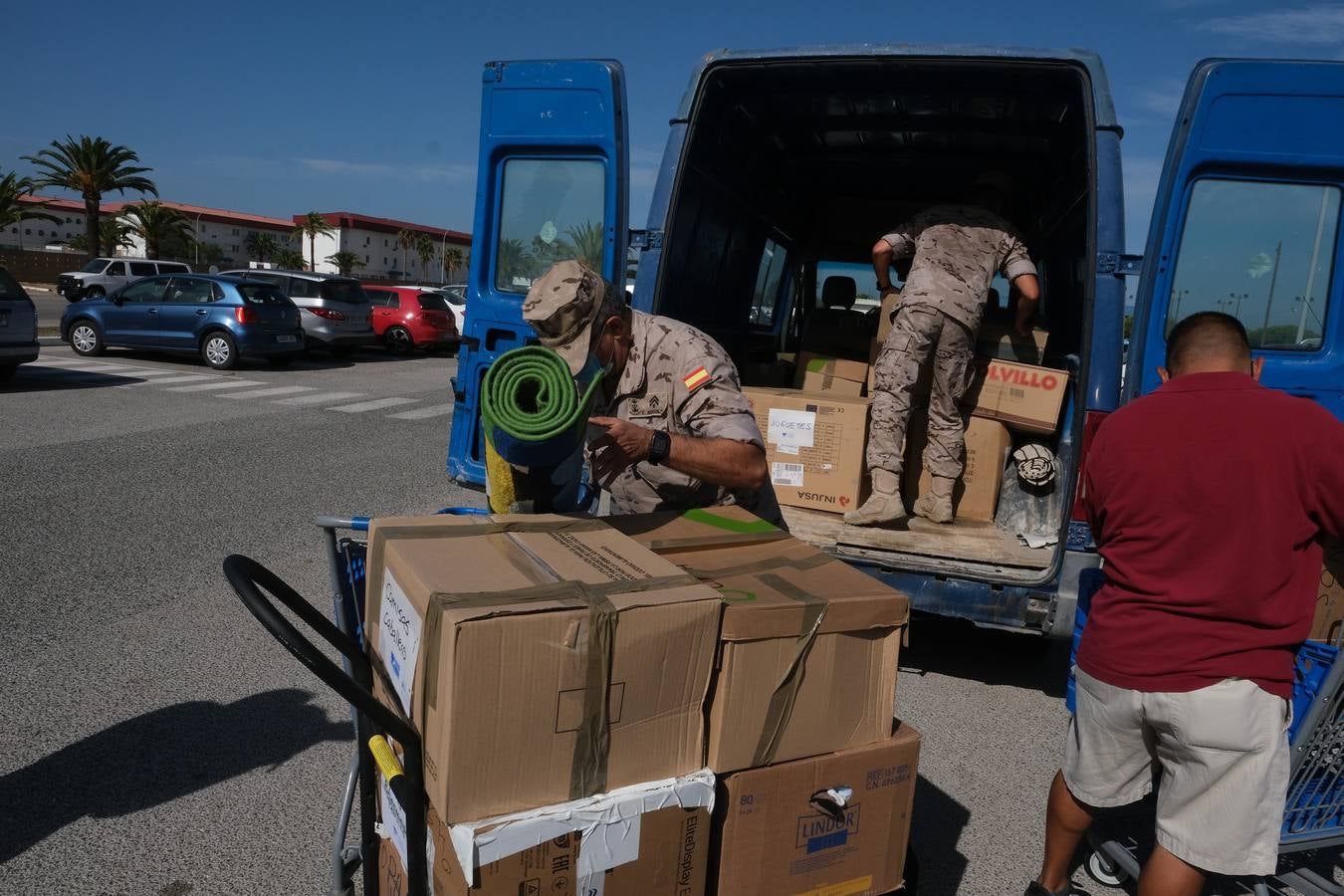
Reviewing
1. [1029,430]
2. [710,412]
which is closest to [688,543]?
[710,412]

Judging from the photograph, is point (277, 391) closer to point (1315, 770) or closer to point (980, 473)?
point (980, 473)

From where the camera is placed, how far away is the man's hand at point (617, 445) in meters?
2.39

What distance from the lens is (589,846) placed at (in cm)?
177

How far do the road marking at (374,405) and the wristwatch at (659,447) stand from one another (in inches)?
399

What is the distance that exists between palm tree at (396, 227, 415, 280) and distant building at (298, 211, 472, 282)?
13cm

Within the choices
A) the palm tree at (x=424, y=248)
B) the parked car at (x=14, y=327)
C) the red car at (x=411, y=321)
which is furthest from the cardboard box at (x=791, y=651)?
the palm tree at (x=424, y=248)

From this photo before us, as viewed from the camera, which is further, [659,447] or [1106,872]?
[1106,872]

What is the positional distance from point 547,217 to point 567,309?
247 centimetres

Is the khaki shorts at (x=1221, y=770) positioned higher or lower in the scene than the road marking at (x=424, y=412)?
higher

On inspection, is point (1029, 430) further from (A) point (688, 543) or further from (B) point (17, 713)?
(B) point (17, 713)

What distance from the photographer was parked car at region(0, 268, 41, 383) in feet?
39.0

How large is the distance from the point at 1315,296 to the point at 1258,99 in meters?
0.79

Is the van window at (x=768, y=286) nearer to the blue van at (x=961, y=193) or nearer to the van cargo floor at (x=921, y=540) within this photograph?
the blue van at (x=961, y=193)

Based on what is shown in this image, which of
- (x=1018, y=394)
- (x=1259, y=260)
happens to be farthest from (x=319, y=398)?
(x=1259, y=260)
